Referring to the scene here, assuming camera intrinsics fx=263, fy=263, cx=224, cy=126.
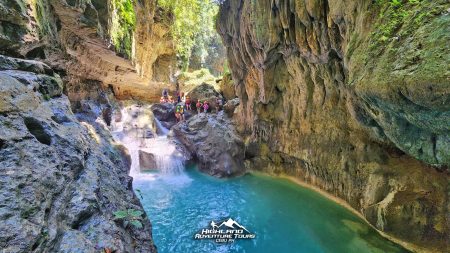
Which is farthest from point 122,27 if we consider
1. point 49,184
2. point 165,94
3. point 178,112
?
point 165,94

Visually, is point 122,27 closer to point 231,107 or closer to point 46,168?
point 231,107

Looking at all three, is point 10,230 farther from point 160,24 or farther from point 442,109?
point 160,24

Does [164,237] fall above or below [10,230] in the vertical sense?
below

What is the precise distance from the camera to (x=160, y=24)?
1862 cm

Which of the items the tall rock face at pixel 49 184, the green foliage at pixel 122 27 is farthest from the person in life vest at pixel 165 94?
the tall rock face at pixel 49 184

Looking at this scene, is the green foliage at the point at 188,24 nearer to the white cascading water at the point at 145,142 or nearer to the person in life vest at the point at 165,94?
the person in life vest at the point at 165,94

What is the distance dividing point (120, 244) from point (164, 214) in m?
7.75

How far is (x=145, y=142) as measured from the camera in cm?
1664

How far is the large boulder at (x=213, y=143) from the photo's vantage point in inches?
578

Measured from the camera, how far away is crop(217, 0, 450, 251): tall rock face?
4.30 meters

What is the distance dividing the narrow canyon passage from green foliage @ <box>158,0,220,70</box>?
0.23m

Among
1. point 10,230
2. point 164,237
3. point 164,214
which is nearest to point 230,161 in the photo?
point 164,214

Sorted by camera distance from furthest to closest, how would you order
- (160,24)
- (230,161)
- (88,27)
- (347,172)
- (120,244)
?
(160,24) < (230,161) < (347,172) < (88,27) < (120,244)

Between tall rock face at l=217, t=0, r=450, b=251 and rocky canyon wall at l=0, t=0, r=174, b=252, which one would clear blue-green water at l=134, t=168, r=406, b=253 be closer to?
tall rock face at l=217, t=0, r=450, b=251
